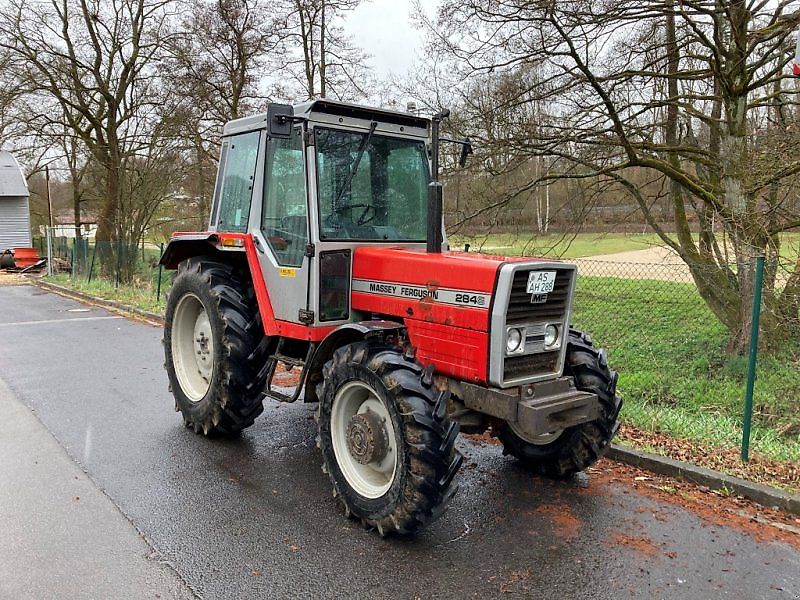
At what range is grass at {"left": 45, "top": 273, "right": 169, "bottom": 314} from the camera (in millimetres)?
14209

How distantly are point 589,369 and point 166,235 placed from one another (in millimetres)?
23516

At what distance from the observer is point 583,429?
14.6 ft

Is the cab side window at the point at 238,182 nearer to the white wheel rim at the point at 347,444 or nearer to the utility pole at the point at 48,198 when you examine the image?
the white wheel rim at the point at 347,444

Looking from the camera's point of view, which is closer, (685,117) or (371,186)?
(371,186)

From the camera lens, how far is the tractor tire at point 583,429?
433 centimetres

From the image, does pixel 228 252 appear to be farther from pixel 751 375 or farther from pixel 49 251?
pixel 49 251

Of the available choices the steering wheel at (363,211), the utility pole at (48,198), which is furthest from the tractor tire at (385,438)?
the utility pole at (48,198)

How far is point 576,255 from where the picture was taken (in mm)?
9703

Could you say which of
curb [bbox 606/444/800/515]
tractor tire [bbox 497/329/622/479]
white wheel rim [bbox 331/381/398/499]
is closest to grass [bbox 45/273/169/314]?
white wheel rim [bbox 331/381/398/499]

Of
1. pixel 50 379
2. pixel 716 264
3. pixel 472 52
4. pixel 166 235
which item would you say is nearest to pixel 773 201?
→ pixel 716 264

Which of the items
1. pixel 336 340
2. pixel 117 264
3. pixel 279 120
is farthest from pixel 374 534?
pixel 117 264

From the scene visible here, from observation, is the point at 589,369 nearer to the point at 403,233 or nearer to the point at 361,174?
the point at 403,233

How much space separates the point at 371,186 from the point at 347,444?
1942mm

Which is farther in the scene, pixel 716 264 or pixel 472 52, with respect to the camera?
pixel 472 52
